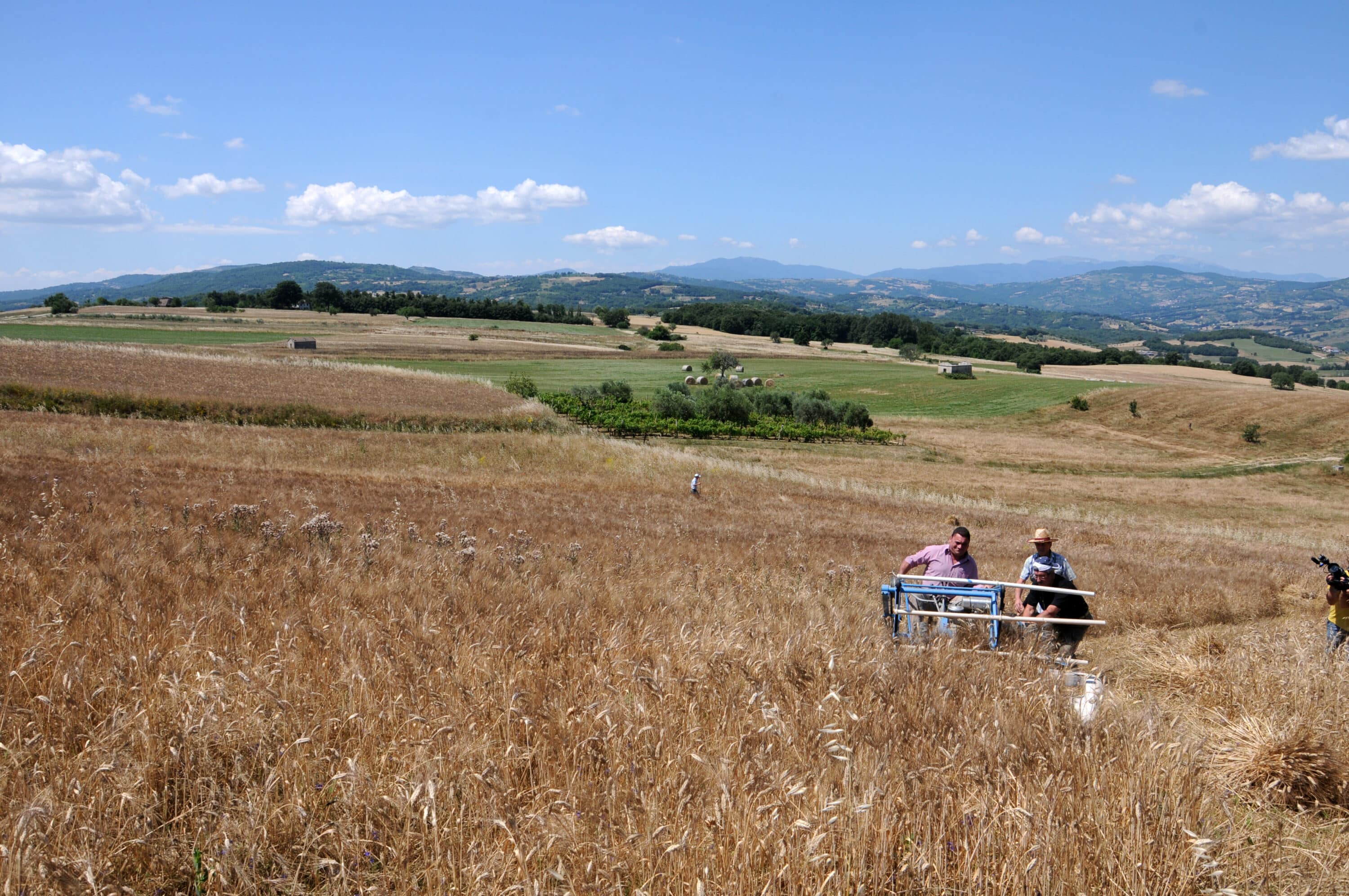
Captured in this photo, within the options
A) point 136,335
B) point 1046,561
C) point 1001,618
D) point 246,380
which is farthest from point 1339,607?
point 136,335

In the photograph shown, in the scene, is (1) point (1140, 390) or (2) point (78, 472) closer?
(2) point (78, 472)

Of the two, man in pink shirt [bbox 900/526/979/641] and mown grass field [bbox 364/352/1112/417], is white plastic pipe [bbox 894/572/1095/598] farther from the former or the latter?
mown grass field [bbox 364/352/1112/417]

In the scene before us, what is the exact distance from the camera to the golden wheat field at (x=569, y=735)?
2.88 metres

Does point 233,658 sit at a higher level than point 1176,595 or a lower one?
higher

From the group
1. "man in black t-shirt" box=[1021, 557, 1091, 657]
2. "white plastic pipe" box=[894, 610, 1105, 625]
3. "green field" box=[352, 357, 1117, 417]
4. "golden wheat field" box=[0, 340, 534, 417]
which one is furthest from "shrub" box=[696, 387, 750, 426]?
"white plastic pipe" box=[894, 610, 1105, 625]

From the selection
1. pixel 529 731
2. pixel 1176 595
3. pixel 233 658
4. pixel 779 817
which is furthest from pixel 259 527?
pixel 1176 595

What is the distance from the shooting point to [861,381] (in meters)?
101

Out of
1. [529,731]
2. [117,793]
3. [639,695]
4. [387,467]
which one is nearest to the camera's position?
[117,793]

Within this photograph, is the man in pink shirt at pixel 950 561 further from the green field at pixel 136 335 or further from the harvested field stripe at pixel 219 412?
the green field at pixel 136 335

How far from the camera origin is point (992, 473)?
50.8 m

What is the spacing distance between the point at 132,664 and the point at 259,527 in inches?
196

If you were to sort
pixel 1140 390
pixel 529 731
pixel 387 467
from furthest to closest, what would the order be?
pixel 1140 390, pixel 387 467, pixel 529 731

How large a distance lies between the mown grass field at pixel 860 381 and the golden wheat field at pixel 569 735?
68.8 meters

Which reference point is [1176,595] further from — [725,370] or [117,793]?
[725,370]
